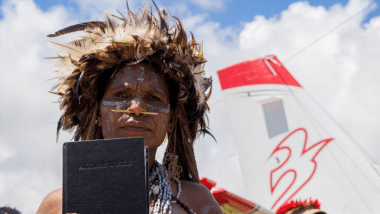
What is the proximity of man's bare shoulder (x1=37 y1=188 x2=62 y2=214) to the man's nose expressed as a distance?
73 centimetres

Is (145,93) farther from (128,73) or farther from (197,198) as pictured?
(197,198)

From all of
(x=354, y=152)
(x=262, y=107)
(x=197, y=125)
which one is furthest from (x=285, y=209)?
(x=262, y=107)

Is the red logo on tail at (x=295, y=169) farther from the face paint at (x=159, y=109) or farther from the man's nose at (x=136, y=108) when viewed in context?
the man's nose at (x=136, y=108)

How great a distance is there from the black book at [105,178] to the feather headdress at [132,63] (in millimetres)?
818

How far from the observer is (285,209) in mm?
2207

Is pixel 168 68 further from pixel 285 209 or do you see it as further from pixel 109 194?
pixel 285 209

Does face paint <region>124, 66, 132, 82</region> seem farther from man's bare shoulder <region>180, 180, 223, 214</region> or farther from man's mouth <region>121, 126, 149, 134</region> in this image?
man's bare shoulder <region>180, 180, 223, 214</region>

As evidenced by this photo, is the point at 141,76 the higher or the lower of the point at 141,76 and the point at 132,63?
the lower

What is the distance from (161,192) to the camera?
187 centimetres

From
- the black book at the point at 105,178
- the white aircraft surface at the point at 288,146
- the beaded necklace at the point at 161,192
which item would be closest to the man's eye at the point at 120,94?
the beaded necklace at the point at 161,192

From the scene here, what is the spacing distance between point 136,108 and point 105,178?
0.62m

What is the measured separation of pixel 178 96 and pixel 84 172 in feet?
3.35

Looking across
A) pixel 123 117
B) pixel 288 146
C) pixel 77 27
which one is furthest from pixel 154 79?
pixel 288 146

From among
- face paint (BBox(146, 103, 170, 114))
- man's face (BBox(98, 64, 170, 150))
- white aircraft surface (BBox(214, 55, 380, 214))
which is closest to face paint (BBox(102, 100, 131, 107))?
man's face (BBox(98, 64, 170, 150))
